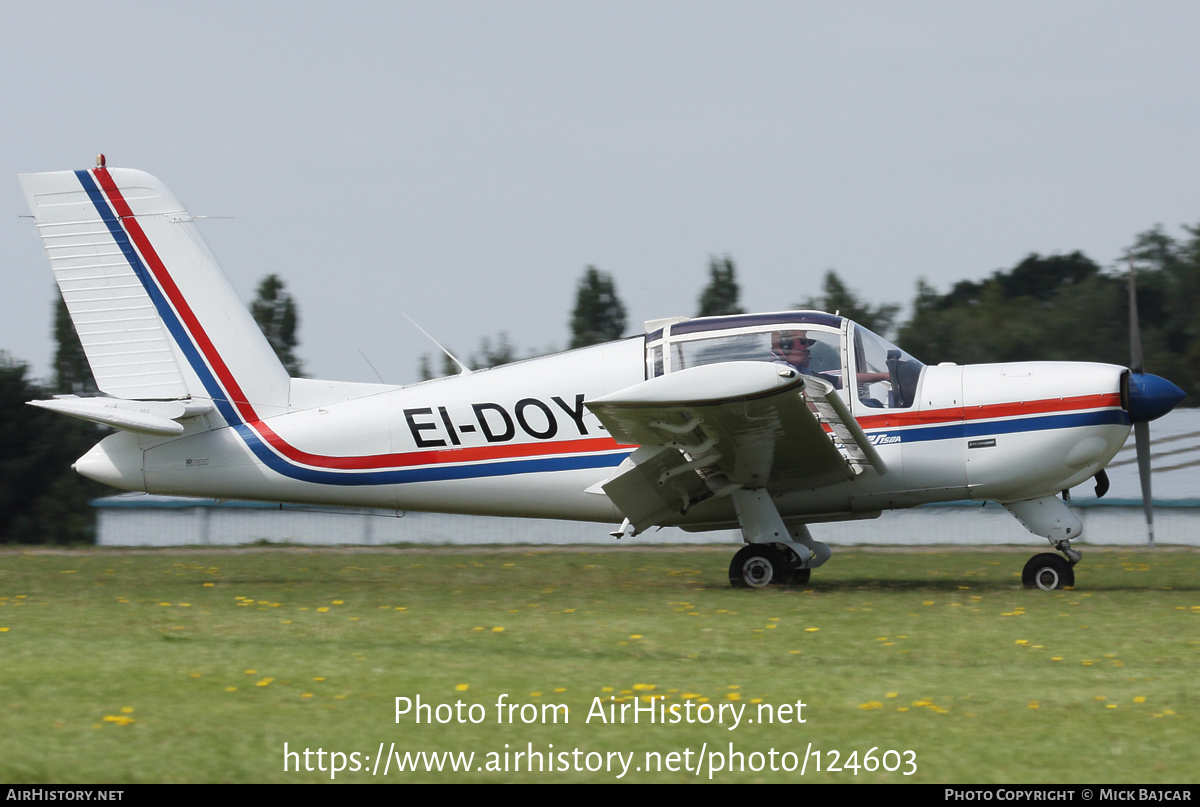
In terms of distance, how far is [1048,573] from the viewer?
32.7ft

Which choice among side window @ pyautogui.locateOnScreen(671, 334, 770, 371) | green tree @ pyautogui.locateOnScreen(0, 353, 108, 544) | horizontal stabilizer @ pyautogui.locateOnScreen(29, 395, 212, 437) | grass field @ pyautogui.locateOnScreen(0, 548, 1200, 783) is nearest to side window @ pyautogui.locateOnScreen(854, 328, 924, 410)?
side window @ pyautogui.locateOnScreen(671, 334, 770, 371)

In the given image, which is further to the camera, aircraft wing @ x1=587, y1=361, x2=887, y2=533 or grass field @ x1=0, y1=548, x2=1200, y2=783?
aircraft wing @ x1=587, y1=361, x2=887, y2=533

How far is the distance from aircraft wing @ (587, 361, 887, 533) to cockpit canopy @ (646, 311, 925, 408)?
466 millimetres

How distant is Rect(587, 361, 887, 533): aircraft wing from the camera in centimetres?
853

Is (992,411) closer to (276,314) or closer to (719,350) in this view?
(719,350)

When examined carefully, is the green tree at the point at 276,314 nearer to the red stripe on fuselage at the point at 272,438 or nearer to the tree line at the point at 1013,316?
the tree line at the point at 1013,316

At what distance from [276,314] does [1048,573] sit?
33.0m

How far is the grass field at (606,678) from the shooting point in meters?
4.38

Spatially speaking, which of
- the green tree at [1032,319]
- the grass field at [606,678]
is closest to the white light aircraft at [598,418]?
the grass field at [606,678]

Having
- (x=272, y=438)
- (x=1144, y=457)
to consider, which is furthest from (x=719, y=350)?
(x=272, y=438)

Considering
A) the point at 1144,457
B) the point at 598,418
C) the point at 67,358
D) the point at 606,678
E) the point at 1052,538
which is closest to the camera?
the point at 606,678

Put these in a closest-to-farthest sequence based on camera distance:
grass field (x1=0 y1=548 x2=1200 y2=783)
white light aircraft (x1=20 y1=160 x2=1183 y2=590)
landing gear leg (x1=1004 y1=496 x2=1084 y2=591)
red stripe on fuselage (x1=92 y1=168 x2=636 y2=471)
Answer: grass field (x1=0 y1=548 x2=1200 y2=783), white light aircraft (x1=20 y1=160 x2=1183 y2=590), landing gear leg (x1=1004 y1=496 x2=1084 y2=591), red stripe on fuselage (x1=92 y1=168 x2=636 y2=471)

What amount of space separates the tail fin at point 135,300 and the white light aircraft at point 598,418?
0.02 m

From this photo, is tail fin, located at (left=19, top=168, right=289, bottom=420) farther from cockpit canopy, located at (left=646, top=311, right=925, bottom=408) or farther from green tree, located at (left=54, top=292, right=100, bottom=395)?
green tree, located at (left=54, top=292, right=100, bottom=395)
